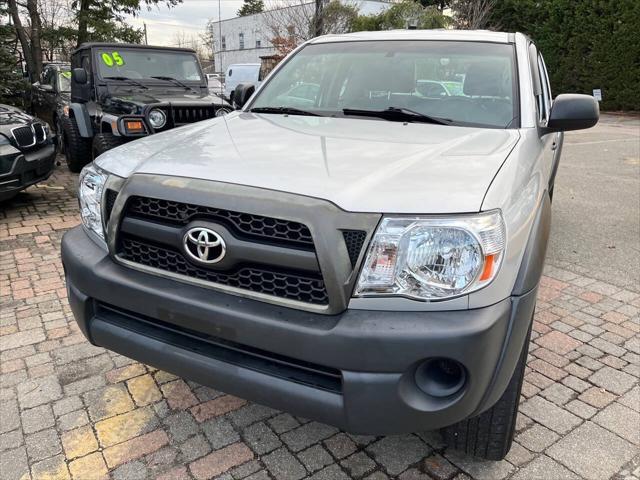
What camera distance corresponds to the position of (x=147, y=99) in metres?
6.74

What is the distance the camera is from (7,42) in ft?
35.3

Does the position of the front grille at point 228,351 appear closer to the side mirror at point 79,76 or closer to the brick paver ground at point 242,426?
the brick paver ground at point 242,426

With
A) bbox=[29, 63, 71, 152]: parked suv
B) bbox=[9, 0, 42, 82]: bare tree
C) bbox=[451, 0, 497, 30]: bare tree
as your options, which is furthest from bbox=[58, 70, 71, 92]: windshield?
bbox=[451, 0, 497, 30]: bare tree

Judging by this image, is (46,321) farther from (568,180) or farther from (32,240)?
(568,180)

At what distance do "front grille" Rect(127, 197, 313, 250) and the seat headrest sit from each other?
5.52 feet

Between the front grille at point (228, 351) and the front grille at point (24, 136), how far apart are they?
4.29m

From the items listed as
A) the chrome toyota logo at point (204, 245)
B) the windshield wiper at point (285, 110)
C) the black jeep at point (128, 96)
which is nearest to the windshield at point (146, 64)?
the black jeep at point (128, 96)

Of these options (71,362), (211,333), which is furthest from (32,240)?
(211,333)

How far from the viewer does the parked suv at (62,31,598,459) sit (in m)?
1.65

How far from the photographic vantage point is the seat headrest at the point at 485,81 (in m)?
2.85

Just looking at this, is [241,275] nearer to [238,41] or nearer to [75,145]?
[75,145]

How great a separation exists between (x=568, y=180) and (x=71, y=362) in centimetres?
777

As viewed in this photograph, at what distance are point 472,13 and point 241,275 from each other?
82.9 feet

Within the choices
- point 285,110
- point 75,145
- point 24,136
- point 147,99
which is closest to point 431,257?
point 285,110
